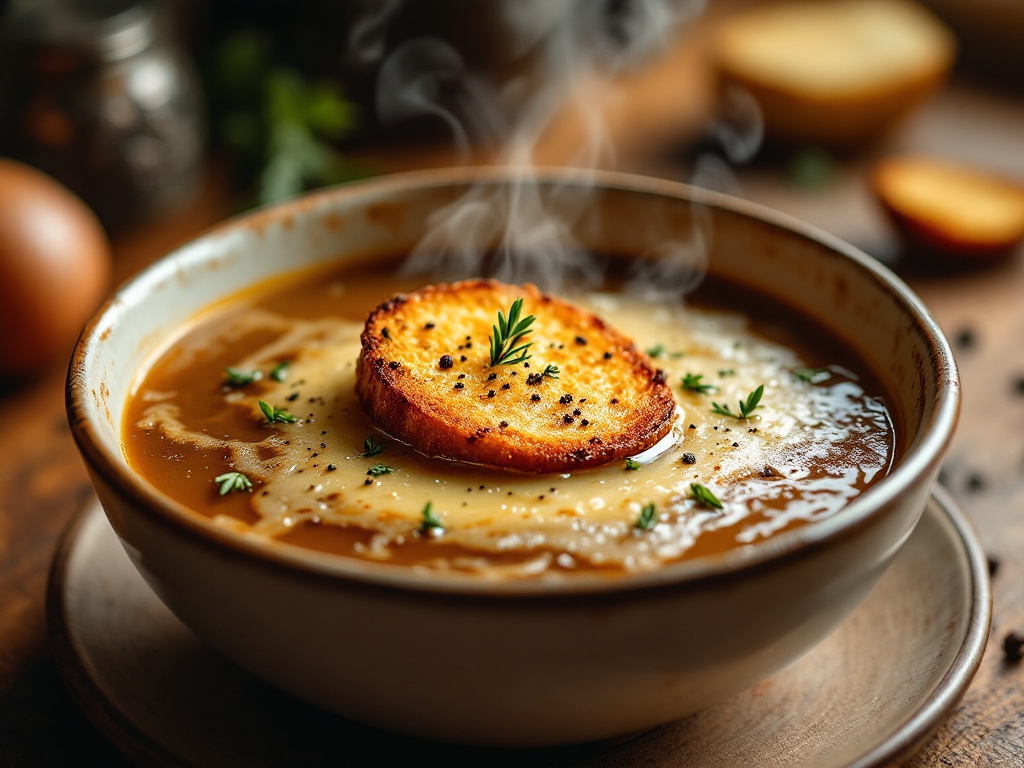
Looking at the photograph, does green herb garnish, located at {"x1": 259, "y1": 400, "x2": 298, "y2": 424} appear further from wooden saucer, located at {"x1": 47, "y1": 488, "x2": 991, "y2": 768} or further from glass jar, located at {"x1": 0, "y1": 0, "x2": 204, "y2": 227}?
glass jar, located at {"x1": 0, "y1": 0, "x2": 204, "y2": 227}

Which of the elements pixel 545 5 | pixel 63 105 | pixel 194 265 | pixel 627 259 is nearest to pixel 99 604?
pixel 194 265

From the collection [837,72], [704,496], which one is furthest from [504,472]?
[837,72]

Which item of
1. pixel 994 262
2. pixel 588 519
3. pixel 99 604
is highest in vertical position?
pixel 588 519

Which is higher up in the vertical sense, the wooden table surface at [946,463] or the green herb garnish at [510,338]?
the green herb garnish at [510,338]

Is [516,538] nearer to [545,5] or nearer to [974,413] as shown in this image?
[974,413]

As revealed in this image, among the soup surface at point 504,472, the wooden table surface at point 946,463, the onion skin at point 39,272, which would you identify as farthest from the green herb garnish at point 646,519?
the onion skin at point 39,272

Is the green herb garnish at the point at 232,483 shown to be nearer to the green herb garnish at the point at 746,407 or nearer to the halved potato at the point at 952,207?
the green herb garnish at the point at 746,407

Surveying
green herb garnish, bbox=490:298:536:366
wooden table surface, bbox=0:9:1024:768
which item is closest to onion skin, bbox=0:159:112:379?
wooden table surface, bbox=0:9:1024:768

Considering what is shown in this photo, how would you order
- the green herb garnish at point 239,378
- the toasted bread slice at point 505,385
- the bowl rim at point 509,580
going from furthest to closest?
the green herb garnish at point 239,378 < the toasted bread slice at point 505,385 < the bowl rim at point 509,580
